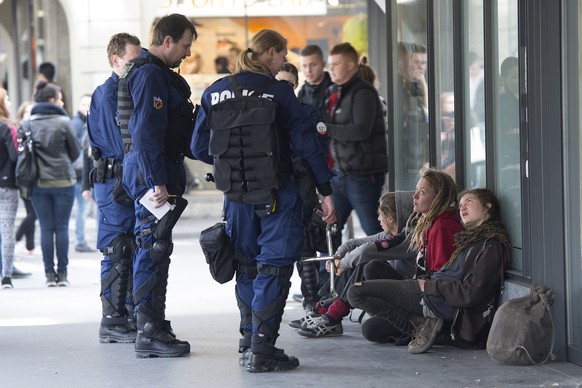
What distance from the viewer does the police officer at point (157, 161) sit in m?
6.99

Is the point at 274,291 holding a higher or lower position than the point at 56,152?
lower

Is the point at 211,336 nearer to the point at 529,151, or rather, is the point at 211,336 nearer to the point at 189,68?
the point at 529,151

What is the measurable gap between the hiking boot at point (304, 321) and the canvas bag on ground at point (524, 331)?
5.07ft

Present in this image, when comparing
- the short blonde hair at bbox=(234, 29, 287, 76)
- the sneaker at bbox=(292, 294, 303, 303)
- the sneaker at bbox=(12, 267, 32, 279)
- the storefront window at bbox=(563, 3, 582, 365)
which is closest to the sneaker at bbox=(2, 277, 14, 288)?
the sneaker at bbox=(12, 267, 32, 279)

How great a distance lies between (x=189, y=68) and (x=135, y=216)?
11.8 m

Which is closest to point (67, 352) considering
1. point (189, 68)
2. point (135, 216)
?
point (135, 216)

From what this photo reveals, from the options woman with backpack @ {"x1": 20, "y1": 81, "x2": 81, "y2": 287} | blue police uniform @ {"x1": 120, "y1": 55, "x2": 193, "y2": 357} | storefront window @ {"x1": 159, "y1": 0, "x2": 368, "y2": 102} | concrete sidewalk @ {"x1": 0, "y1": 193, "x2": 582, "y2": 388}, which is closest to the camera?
concrete sidewalk @ {"x1": 0, "y1": 193, "x2": 582, "y2": 388}

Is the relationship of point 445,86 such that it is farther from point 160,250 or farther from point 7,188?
point 7,188

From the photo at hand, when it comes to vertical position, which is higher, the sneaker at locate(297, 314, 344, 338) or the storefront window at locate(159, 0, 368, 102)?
the storefront window at locate(159, 0, 368, 102)

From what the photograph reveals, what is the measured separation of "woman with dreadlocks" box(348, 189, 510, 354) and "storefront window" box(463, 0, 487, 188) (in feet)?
2.26

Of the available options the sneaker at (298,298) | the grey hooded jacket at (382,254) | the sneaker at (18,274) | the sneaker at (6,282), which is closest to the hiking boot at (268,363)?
the grey hooded jacket at (382,254)

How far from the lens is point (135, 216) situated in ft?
25.5

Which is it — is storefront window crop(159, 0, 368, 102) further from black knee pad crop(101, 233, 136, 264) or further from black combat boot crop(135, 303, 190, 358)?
black combat boot crop(135, 303, 190, 358)

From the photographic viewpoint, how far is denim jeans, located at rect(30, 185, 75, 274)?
11227 mm
